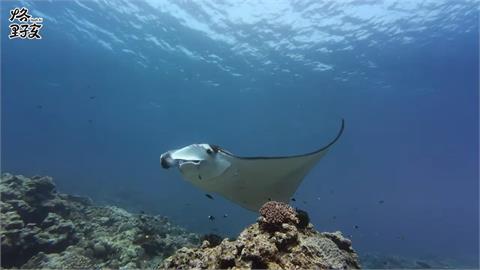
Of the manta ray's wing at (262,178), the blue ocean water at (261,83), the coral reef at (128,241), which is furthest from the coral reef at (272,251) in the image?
the blue ocean water at (261,83)

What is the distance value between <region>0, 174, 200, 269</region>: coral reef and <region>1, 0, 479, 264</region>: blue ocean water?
8.05 m

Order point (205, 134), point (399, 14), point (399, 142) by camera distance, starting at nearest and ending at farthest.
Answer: point (399, 14) → point (399, 142) → point (205, 134)

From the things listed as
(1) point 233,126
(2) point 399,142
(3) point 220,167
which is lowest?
(3) point 220,167

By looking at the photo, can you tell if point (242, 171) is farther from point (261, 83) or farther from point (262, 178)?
point (261, 83)

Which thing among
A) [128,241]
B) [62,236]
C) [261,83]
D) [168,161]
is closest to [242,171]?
[168,161]

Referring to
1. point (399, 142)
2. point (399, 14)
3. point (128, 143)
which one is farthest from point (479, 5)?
point (128, 143)

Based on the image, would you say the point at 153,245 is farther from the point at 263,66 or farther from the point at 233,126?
the point at 233,126

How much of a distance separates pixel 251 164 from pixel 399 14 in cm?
2056

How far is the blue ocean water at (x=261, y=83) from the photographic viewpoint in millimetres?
24188

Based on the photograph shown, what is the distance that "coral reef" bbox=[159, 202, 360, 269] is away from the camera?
11.3ft

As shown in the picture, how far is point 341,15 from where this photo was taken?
22.1m

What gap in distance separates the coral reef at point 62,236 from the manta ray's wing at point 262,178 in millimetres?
3415

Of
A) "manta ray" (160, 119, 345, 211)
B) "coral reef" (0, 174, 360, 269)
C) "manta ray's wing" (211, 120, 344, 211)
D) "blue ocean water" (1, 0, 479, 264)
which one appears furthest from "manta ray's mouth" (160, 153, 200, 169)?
"blue ocean water" (1, 0, 479, 264)

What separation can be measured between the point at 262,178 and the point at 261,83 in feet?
110
